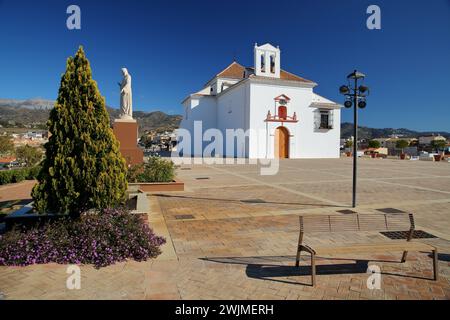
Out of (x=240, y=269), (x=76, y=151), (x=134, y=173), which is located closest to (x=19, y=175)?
(x=134, y=173)

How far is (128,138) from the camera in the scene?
12938mm

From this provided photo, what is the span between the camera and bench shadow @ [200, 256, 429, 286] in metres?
3.94

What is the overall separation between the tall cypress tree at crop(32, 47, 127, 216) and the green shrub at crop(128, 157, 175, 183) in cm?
628

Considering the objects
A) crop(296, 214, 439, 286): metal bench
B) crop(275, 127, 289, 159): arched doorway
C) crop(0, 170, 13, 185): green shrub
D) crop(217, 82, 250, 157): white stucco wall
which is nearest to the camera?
crop(296, 214, 439, 286): metal bench

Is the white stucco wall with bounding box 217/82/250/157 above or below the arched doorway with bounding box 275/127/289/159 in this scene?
above

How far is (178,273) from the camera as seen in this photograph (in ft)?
13.1

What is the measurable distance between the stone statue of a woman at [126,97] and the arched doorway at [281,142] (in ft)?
67.6

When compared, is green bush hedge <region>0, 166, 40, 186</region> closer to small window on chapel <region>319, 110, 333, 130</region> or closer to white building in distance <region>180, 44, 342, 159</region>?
white building in distance <region>180, 44, 342, 159</region>

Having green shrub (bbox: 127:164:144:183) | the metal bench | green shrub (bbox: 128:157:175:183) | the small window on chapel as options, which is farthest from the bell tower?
the metal bench

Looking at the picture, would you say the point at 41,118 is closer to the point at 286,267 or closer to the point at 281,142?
the point at 281,142

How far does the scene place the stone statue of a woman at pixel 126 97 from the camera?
43.9 feet
